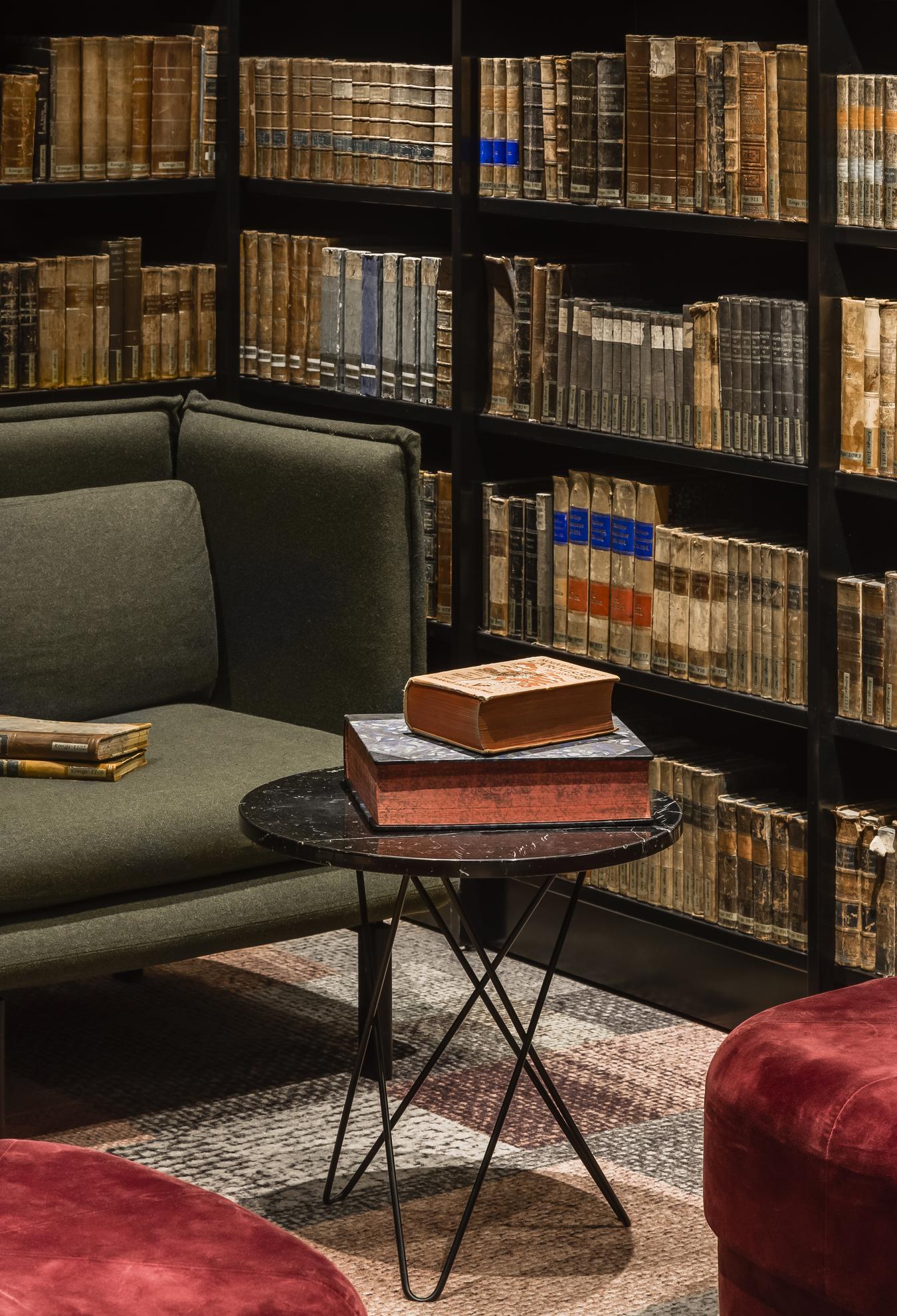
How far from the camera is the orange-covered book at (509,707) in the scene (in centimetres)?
265

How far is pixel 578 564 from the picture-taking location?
13.2 feet

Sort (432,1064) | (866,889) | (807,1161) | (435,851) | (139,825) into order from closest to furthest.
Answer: (807,1161)
(435,851)
(432,1064)
(139,825)
(866,889)

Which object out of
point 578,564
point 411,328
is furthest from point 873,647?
point 411,328

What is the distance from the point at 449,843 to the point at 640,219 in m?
1.58

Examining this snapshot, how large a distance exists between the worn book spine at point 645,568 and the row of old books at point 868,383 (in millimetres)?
473

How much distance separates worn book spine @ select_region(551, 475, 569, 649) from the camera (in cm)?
402

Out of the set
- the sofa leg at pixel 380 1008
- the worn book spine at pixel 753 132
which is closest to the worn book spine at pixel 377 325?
the worn book spine at pixel 753 132

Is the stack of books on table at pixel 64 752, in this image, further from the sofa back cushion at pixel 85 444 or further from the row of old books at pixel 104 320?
the row of old books at pixel 104 320

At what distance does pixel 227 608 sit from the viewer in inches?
152

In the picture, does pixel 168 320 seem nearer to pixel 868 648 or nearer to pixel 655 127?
pixel 655 127

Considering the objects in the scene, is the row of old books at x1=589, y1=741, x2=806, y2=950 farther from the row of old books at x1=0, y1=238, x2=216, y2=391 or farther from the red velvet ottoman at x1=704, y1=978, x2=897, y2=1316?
the row of old books at x1=0, y1=238, x2=216, y2=391

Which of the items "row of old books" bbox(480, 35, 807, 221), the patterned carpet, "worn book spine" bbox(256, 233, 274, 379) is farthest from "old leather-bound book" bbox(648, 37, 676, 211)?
the patterned carpet

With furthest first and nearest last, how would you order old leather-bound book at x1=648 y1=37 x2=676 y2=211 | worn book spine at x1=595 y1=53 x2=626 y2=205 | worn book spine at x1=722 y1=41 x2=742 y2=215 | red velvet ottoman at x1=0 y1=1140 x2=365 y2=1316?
worn book spine at x1=595 y1=53 x2=626 y2=205
old leather-bound book at x1=648 y1=37 x2=676 y2=211
worn book spine at x1=722 y1=41 x2=742 y2=215
red velvet ottoman at x1=0 y1=1140 x2=365 y2=1316

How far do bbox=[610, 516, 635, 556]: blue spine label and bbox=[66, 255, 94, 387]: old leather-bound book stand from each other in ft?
4.10
